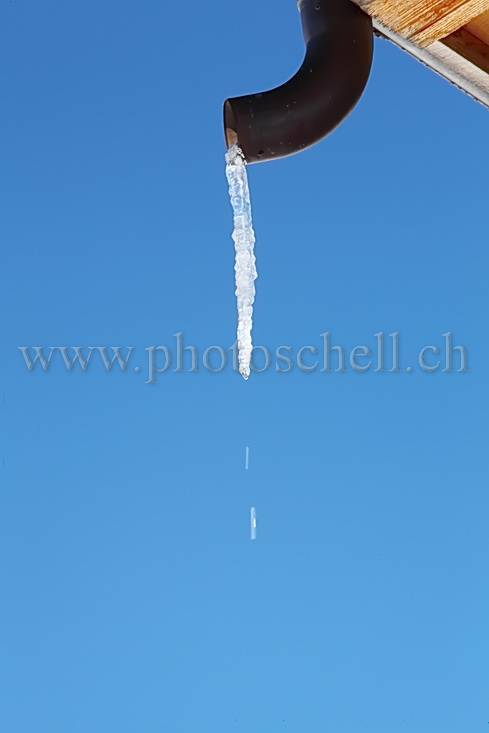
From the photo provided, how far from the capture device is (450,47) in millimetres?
1088

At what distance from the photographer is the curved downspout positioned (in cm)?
98

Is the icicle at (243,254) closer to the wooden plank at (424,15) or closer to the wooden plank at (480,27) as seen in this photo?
the wooden plank at (424,15)

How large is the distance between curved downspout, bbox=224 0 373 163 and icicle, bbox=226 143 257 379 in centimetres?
9

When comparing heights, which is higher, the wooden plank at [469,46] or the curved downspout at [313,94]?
the wooden plank at [469,46]

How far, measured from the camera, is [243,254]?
142 centimetres

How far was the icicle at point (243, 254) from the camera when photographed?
121 centimetres

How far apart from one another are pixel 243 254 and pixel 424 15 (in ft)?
1.73

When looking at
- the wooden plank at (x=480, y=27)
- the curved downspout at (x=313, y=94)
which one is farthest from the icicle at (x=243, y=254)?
the wooden plank at (x=480, y=27)

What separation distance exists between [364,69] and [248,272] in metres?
0.46

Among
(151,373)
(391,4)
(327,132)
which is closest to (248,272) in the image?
(327,132)

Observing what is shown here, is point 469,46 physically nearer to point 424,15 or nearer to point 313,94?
point 424,15

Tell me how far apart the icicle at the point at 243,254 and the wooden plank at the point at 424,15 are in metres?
0.27

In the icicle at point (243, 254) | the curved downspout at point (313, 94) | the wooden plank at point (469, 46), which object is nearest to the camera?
the curved downspout at point (313, 94)

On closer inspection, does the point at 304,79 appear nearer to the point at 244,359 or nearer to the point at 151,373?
the point at 244,359
